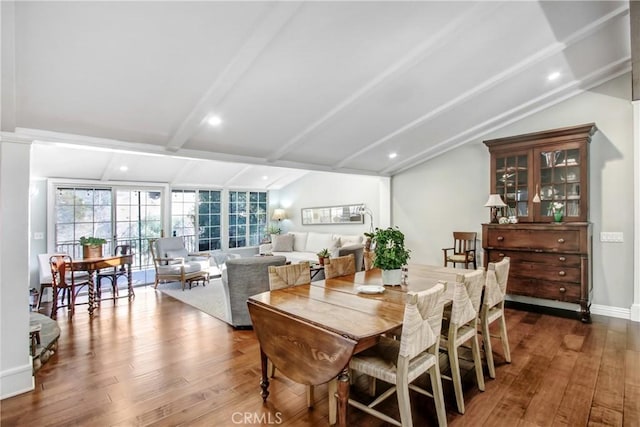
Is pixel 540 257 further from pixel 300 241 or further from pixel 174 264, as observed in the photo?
pixel 174 264

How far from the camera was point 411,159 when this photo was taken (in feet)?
18.8

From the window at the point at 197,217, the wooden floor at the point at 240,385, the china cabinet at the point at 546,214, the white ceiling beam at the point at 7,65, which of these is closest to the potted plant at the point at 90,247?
the wooden floor at the point at 240,385

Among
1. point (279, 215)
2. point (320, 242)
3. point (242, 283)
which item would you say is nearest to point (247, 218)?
point (279, 215)

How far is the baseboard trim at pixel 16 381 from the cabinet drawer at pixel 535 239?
5.07m

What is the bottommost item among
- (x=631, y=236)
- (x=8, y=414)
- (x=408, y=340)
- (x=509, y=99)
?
(x=8, y=414)

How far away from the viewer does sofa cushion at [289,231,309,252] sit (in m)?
7.77

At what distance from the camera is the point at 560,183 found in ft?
13.7

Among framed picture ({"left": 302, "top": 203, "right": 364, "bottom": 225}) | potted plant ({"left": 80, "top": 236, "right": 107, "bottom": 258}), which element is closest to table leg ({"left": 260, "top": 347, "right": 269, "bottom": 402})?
potted plant ({"left": 80, "top": 236, "right": 107, "bottom": 258})

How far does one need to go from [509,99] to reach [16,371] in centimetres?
555

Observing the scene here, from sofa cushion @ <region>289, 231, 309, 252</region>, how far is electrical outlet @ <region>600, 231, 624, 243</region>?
5315 mm

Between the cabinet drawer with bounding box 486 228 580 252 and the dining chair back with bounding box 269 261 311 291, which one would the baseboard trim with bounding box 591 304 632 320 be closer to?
the cabinet drawer with bounding box 486 228 580 252

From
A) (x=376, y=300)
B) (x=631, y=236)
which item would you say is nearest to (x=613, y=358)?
(x=631, y=236)

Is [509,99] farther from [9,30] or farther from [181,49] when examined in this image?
[9,30]

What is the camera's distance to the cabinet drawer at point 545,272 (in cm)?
395
